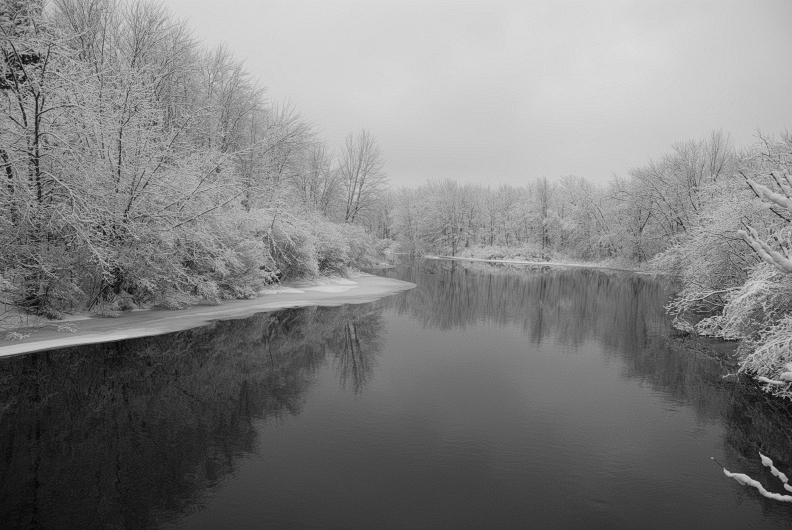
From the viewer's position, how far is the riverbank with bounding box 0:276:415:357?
1078 cm

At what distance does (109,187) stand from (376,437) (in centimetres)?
1209

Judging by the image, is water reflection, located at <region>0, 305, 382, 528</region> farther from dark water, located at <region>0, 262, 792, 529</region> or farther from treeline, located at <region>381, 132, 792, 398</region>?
treeline, located at <region>381, 132, 792, 398</region>

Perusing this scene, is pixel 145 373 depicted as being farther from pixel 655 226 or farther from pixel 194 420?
pixel 655 226

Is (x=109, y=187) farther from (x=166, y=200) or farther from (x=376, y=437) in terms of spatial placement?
(x=376, y=437)

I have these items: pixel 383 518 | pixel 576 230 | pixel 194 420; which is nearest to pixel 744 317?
pixel 383 518

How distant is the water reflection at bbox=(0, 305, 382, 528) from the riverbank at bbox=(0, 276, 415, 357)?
2.51 ft

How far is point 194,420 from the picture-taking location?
7.00m

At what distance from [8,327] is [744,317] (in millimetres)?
17609

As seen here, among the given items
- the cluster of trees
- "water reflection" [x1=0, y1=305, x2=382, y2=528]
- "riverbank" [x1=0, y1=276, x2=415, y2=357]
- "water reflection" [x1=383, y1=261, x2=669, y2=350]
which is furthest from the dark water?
the cluster of trees

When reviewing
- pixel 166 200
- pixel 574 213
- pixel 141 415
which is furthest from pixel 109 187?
pixel 574 213

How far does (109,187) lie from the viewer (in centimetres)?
1380

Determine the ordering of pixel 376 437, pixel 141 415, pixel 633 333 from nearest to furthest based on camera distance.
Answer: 1. pixel 376 437
2. pixel 141 415
3. pixel 633 333

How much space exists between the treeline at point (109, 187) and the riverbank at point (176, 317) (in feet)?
2.76

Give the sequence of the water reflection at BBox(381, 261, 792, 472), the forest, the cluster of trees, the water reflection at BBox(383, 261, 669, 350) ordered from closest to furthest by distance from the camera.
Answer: the water reflection at BBox(381, 261, 792, 472) → the forest → the water reflection at BBox(383, 261, 669, 350) → the cluster of trees
